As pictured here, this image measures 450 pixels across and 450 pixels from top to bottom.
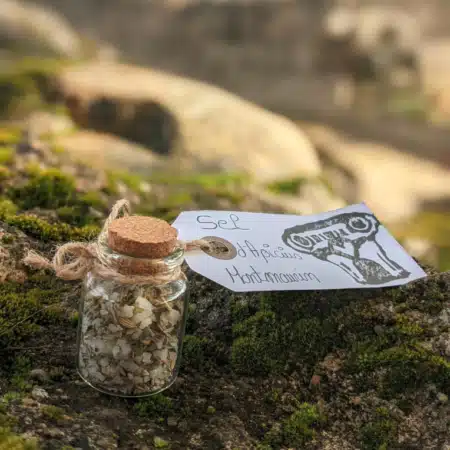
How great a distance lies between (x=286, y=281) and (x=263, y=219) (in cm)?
34

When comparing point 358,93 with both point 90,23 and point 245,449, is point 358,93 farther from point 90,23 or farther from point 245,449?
point 245,449

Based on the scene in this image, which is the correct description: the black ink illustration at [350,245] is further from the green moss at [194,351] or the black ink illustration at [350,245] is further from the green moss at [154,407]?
the green moss at [154,407]

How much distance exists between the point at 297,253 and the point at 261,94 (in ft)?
46.6

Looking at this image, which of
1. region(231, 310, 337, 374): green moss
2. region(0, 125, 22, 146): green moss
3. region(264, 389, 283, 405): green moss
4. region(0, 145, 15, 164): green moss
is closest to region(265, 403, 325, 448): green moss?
region(264, 389, 283, 405): green moss

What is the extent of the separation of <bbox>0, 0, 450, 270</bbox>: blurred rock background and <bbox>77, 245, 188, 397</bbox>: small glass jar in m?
2.34

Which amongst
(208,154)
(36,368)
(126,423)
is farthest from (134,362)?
(208,154)

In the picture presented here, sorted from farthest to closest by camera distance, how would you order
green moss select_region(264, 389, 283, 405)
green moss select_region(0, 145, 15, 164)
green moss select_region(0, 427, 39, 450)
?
1. green moss select_region(0, 145, 15, 164)
2. green moss select_region(264, 389, 283, 405)
3. green moss select_region(0, 427, 39, 450)

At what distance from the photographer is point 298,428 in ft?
5.86

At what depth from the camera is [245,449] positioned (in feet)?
5.55

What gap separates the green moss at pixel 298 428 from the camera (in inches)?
68.9

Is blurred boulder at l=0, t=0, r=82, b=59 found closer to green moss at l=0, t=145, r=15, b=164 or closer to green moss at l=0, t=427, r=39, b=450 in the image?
green moss at l=0, t=145, r=15, b=164

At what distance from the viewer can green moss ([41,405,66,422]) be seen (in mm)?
1627

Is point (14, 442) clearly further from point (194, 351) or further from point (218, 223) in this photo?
point (218, 223)

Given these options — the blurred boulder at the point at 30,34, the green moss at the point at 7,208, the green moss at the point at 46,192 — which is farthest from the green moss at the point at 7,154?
the blurred boulder at the point at 30,34
